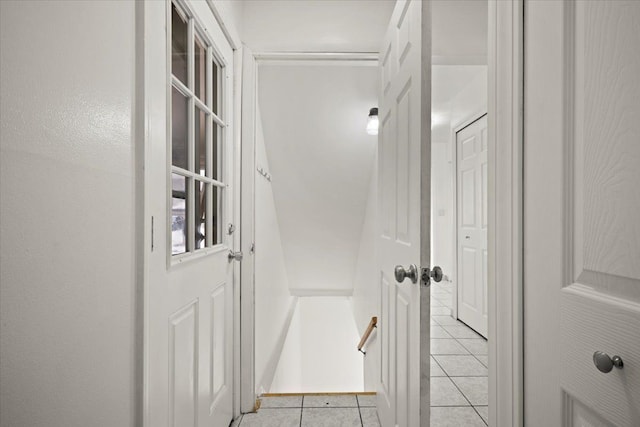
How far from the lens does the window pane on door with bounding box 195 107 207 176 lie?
1371 millimetres

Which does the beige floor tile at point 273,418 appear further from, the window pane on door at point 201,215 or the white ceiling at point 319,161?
the white ceiling at point 319,161

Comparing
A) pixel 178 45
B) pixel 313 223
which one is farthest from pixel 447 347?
pixel 178 45

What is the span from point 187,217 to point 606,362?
4.01ft

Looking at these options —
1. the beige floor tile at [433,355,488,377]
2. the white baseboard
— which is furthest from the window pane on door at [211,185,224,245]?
the white baseboard

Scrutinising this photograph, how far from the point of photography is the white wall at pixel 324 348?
13.3 feet

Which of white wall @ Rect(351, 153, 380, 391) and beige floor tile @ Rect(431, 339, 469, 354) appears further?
white wall @ Rect(351, 153, 380, 391)

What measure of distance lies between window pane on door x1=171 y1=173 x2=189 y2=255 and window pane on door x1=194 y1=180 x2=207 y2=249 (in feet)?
0.32

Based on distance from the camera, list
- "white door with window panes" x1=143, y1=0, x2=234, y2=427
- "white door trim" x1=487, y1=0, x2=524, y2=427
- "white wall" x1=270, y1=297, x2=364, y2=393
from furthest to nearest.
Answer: "white wall" x1=270, y1=297, x2=364, y2=393
"white door with window panes" x1=143, y1=0, x2=234, y2=427
"white door trim" x1=487, y1=0, x2=524, y2=427

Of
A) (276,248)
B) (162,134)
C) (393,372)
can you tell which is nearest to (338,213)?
(276,248)

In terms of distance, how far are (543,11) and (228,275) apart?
1.57 meters

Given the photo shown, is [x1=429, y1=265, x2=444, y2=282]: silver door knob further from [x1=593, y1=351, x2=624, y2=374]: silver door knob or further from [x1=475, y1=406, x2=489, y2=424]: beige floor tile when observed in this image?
[x1=475, y1=406, x2=489, y2=424]: beige floor tile

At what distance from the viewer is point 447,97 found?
3.81m

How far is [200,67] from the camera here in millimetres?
1403

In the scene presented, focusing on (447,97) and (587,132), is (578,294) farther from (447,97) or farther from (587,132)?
(447,97)
